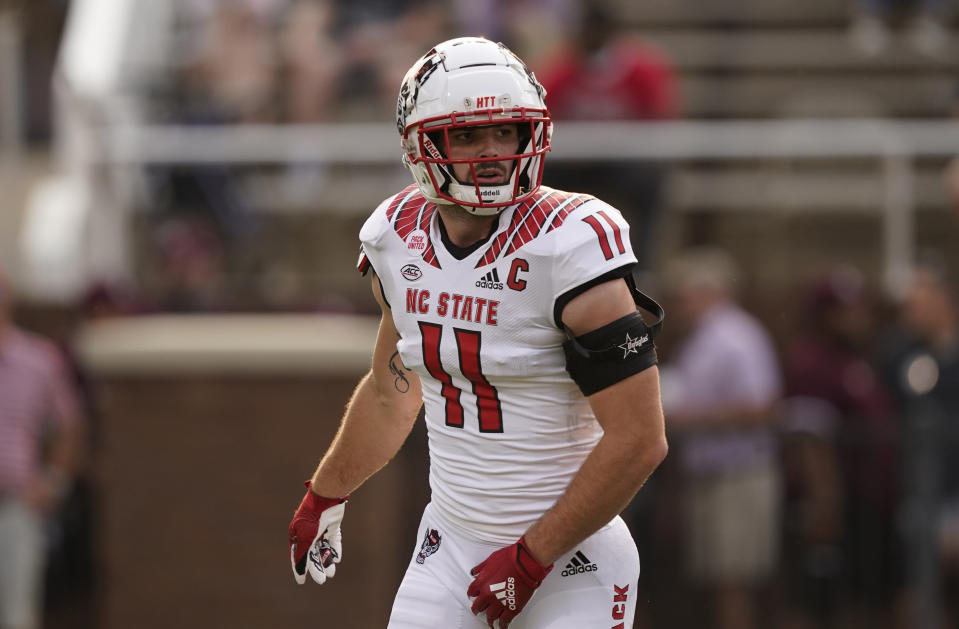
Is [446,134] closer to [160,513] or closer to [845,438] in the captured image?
[845,438]

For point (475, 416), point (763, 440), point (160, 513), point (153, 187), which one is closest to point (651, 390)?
point (475, 416)

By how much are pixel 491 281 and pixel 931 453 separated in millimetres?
4923

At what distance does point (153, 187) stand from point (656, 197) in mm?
3329

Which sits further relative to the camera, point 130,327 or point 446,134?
point 130,327

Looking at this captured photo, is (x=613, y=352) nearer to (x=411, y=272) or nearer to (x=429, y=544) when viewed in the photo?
(x=411, y=272)

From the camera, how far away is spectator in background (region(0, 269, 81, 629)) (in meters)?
8.77

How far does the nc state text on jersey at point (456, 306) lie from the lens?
12.8 feet

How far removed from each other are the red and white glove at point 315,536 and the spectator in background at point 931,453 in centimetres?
458

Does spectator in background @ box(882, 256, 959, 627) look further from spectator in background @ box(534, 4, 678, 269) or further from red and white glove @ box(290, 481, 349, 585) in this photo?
red and white glove @ box(290, 481, 349, 585)

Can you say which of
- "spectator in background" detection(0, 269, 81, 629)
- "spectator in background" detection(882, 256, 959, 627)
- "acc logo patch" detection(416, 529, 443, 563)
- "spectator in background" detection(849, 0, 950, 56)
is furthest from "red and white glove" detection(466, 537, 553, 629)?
"spectator in background" detection(849, 0, 950, 56)

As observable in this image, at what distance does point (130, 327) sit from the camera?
9234mm

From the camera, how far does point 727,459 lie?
830 cm

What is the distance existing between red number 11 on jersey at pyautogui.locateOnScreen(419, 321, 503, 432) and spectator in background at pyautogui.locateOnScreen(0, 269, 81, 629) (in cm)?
537

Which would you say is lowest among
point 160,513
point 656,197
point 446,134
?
point 160,513
